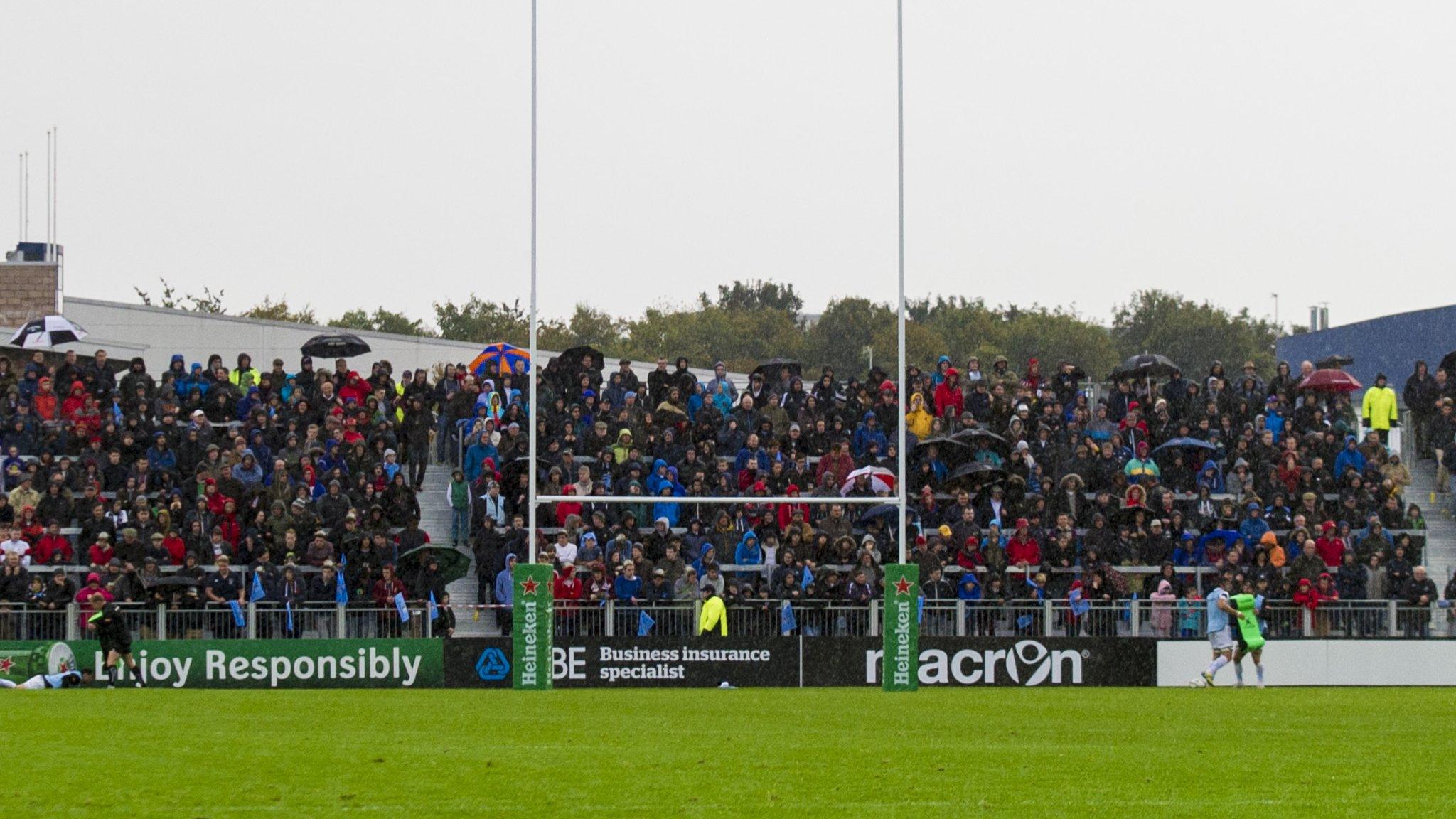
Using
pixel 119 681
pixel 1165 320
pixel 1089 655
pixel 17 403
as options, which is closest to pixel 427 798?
pixel 119 681

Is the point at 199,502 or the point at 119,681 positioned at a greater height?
the point at 199,502

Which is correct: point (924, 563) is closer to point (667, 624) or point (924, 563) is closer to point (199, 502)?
point (667, 624)

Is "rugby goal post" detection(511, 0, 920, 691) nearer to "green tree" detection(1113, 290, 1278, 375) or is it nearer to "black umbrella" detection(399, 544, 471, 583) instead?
"black umbrella" detection(399, 544, 471, 583)

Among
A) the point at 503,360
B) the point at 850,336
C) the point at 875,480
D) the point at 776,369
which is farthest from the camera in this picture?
the point at 850,336

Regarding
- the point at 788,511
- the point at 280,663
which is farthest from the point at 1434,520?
the point at 280,663

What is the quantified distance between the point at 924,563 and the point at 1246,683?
4.37m

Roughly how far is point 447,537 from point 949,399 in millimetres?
7491

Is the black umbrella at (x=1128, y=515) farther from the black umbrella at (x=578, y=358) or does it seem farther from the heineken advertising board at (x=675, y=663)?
the black umbrella at (x=578, y=358)

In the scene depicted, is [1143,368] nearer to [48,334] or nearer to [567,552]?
[567,552]

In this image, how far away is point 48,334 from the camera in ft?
102

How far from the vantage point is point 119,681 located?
23391mm

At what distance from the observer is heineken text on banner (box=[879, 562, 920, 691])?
21.7m

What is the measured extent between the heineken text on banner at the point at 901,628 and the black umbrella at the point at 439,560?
5.72 metres

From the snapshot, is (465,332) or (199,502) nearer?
(199,502)
